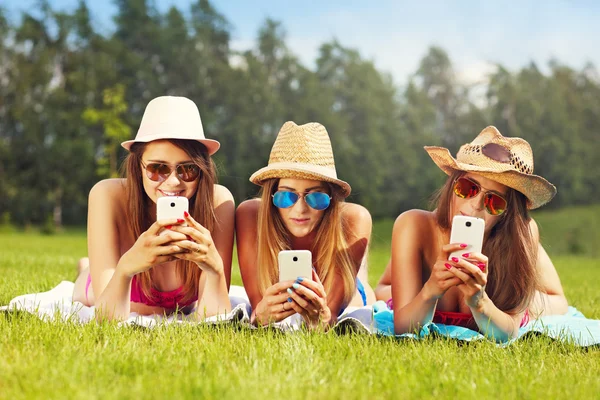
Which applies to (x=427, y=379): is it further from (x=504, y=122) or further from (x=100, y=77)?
(x=504, y=122)

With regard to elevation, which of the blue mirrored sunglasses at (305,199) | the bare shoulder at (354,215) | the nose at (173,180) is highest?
the nose at (173,180)

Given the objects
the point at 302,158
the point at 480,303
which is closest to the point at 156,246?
the point at 302,158

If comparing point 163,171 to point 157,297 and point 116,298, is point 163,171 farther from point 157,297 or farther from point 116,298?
point 157,297

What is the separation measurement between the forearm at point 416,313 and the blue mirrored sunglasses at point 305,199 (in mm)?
992

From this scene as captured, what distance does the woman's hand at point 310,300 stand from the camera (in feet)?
14.8

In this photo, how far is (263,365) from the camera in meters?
3.50

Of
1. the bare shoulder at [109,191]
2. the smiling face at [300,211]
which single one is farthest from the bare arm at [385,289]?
the bare shoulder at [109,191]

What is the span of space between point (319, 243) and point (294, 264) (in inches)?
29.2

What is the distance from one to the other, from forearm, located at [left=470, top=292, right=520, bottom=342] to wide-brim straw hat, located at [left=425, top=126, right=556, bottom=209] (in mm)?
869

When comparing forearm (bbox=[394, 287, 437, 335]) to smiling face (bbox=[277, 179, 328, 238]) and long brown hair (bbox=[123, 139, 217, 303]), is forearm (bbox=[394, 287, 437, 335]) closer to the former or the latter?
smiling face (bbox=[277, 179, 328, 238])

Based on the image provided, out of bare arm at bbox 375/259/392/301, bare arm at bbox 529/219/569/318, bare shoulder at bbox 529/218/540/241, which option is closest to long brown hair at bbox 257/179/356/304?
bare shoulder at bbox 529/218/540/241

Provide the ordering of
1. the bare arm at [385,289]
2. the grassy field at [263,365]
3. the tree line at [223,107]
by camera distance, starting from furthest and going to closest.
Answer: the tree line at [223,107] → the bare arm at [385,289] → the grassy field at [263,365]

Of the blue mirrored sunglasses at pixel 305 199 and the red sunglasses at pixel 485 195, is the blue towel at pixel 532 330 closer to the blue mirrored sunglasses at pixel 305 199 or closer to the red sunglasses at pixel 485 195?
the red sunglasses at pixel 485 195

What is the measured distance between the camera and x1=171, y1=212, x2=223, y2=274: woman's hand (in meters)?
4.43
